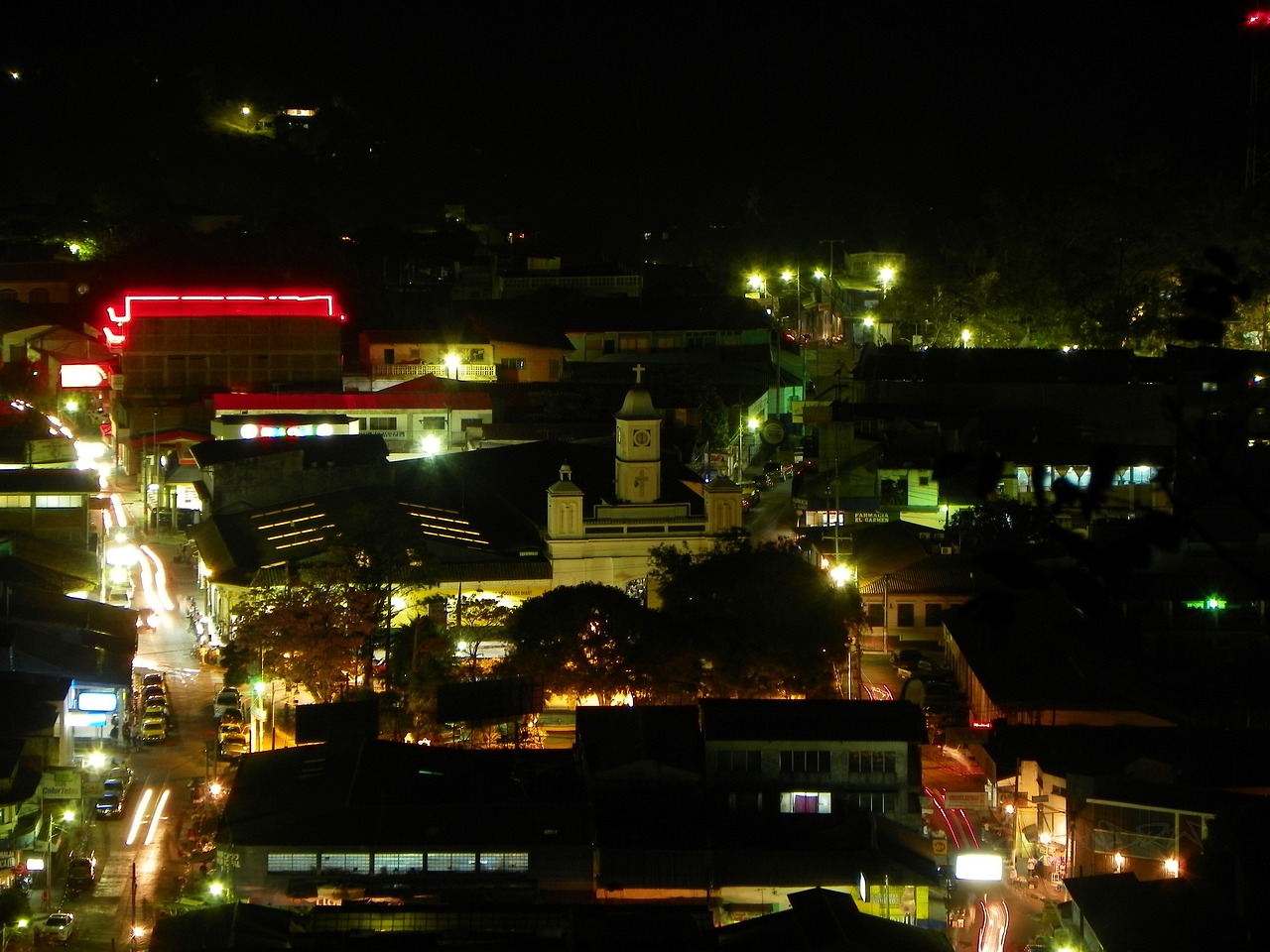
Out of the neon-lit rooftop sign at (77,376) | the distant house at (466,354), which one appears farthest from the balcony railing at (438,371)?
the neon-lit rooftop sign at (77,376)

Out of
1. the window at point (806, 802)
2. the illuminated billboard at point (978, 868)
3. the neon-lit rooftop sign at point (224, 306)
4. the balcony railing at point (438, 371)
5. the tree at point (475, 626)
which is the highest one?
the neon-lit rooftop sign at point (224, 306)

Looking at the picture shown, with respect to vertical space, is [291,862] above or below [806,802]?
below

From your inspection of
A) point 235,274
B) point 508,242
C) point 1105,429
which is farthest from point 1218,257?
point 508,242

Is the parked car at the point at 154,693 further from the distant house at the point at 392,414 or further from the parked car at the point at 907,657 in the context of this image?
the distant house at the point at 392,414

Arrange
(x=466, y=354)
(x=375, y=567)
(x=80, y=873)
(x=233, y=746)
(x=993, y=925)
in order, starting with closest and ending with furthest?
(x=993, y=925) < (x=80, y=873) < (x=233, y=746) < (x=375, y=567) < (x=466, y=354)

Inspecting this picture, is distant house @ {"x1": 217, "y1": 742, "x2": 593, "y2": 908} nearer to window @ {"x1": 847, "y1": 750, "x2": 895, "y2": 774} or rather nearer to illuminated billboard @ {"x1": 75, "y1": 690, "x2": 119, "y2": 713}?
window @ {"x1": 847, "y1": 750, "x2": 895, "y2": 774}

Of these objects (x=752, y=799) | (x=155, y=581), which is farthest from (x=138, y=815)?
(x=155, y=581)

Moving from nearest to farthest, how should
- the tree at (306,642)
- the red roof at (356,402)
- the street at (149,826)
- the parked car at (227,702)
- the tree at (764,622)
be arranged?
the street at (149,826) < the tree at (306,642) < the tree at (764,622) < the parked car at (227,702) < the red roof at (356,402)

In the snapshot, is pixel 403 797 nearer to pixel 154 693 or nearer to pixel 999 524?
pixel 154 693

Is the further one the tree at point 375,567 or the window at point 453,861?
the tree at point 375,567
